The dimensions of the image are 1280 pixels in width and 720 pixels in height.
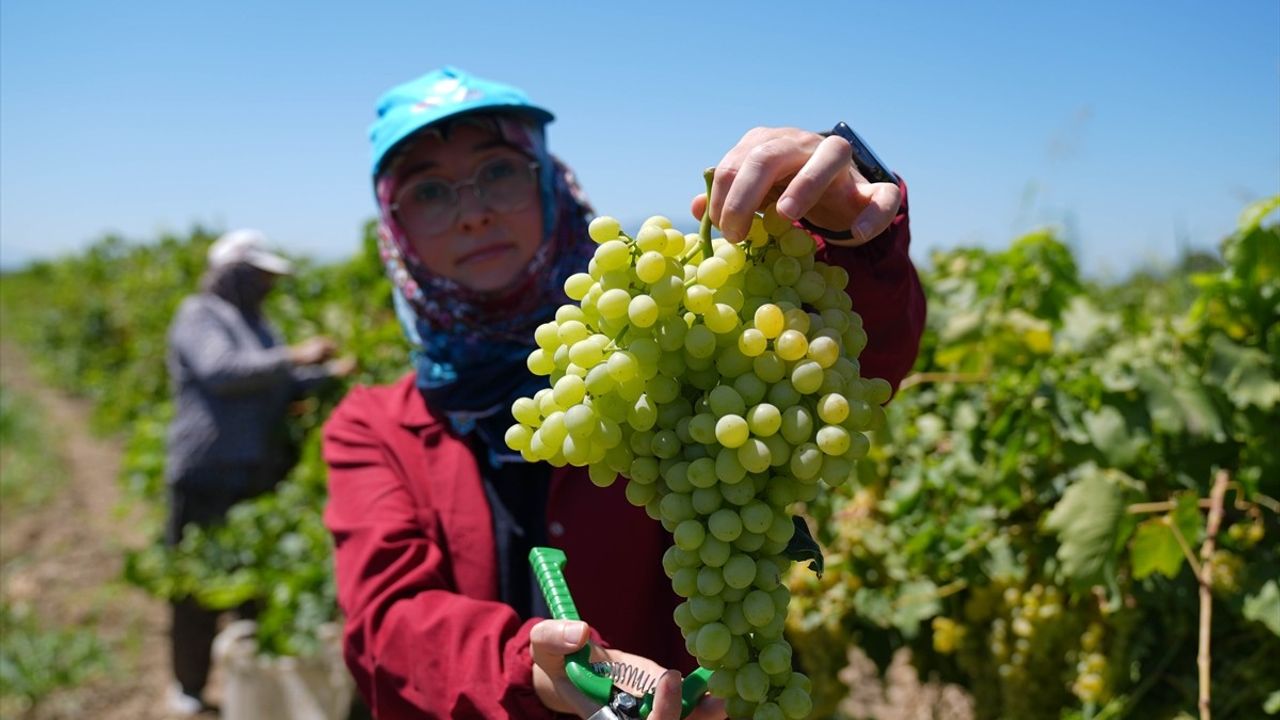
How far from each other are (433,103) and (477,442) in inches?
22.7

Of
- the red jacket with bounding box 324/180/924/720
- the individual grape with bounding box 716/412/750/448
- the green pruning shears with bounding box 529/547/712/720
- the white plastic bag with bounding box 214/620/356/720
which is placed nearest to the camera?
the individual grape with bounding box 716/412/750/448

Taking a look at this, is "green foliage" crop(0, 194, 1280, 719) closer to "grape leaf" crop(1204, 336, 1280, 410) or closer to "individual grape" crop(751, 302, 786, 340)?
"grape leaf" crop(1204, 336, 1280, 410)

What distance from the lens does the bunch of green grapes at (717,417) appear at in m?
0.88

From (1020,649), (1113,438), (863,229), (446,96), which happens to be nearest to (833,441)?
(863,229)

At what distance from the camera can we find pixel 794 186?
950 millimetres

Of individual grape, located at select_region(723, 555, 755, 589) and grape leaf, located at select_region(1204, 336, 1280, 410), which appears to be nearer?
individual grape, located at select_region(723, 555, 755, 589)

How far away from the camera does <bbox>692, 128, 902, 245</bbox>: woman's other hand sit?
3.09ft

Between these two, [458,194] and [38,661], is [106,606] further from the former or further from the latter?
[458,194]

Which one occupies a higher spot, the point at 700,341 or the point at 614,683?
the point at 700,341

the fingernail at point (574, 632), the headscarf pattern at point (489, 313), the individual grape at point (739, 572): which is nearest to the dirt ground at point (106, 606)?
the headscarf pattern at point (489, 313)

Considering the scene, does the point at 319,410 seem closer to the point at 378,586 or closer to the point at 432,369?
the point at 432,369

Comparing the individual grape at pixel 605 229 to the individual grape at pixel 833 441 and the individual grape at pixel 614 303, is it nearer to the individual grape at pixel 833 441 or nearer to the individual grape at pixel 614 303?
the individual grape at pixel 614 303

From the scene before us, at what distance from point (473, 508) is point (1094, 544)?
1079 millimetres

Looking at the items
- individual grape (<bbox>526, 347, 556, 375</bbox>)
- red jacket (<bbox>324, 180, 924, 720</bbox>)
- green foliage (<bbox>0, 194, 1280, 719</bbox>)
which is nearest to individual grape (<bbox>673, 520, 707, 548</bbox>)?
individual grape (<bbox>526, 347, 556, 375</bbox>)
